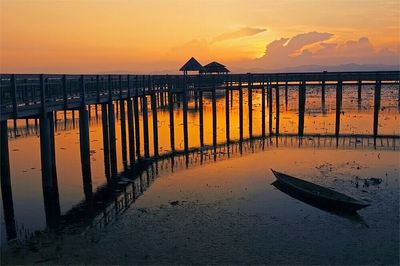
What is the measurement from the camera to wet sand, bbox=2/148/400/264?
13.4 metres

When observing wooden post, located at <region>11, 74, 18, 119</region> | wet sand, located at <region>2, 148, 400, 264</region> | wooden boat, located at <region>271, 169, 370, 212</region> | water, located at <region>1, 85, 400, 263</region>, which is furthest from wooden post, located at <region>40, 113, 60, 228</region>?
wooden boat, located at <region>271, 169, 370, 212</region>

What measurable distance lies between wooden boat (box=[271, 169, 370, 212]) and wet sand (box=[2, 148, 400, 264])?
21.1 inches

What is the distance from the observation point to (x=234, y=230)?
15.6m

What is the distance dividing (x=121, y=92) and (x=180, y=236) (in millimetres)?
17622

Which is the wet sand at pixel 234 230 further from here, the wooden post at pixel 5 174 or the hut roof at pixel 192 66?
the hut roof at pixel 192 66

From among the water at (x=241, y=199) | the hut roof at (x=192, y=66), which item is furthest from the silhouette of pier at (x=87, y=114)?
the hut roof at (x=192, y=66)

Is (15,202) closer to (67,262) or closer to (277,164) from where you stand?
(67,262)

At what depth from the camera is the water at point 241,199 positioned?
1411 cm

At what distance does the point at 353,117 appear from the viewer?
154 feet

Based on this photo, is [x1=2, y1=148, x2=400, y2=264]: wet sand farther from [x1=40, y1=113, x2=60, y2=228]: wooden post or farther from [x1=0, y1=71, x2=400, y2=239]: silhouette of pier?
[x1=40, y1=113, x2=60, y2=228]: wooden post

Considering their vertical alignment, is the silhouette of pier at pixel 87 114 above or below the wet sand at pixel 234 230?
above

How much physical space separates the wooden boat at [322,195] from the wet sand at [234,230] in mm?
536

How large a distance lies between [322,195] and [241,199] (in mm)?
3501

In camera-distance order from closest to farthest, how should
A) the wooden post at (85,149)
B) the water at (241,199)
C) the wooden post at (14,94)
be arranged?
the water at (241,199) < the wooden post at (14,94) < the wooden post at (85,149)
